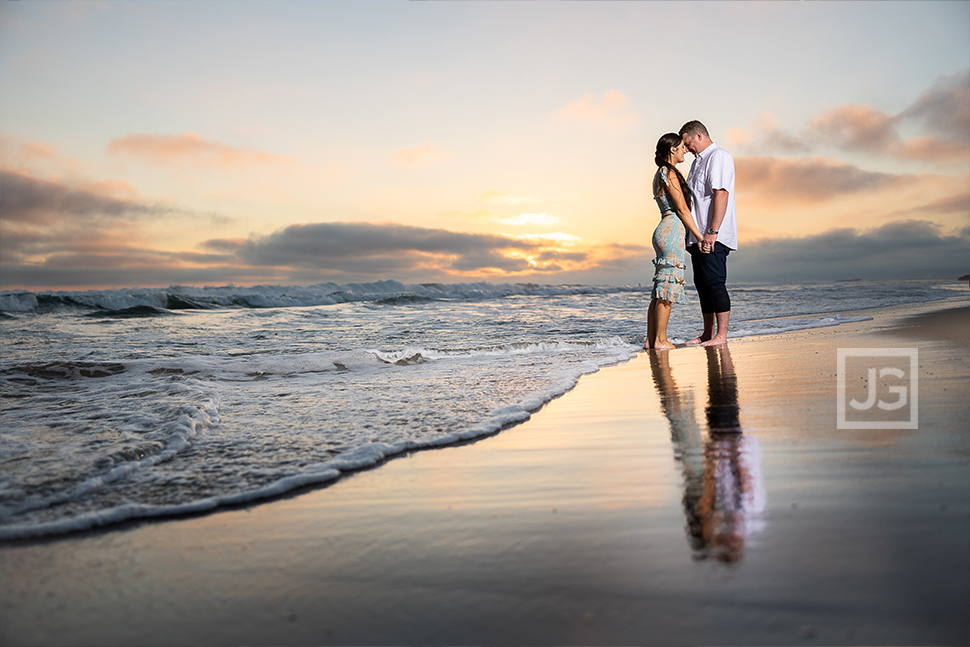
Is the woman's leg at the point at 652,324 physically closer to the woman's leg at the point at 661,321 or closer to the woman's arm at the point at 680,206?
the woman's leg at the point at 661,321

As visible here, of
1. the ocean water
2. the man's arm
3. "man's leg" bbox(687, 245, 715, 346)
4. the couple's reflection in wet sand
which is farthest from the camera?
"man's leg" bbox(687, 245, 715, 346)

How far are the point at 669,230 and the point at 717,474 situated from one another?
15.0 ft

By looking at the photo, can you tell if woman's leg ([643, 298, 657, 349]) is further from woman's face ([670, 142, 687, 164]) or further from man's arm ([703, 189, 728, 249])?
woman's face ([670, 142, 687, 164])

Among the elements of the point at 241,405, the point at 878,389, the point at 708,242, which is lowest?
the point at 241,405

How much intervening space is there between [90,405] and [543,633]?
416 centimetres

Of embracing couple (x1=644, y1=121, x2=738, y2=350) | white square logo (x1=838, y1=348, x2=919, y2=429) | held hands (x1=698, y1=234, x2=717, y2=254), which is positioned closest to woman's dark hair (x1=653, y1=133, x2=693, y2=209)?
embracing couple (x1=644, y1=121, x2=738, y2=350)

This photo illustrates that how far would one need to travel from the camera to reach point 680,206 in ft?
19.4

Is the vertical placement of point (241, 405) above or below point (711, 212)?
below

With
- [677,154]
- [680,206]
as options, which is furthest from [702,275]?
[677,154]

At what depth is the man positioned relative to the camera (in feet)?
18.5

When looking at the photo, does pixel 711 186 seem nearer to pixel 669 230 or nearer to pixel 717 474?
pixel 669 230

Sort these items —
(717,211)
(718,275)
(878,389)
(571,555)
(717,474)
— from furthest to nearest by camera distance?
(718,275) < (717,211) < (878,389) < (717,474) < (571,555)

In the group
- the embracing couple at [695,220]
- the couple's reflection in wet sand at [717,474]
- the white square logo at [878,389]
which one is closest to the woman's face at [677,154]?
the embracing couple at [695,220]

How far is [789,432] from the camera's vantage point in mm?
2383
